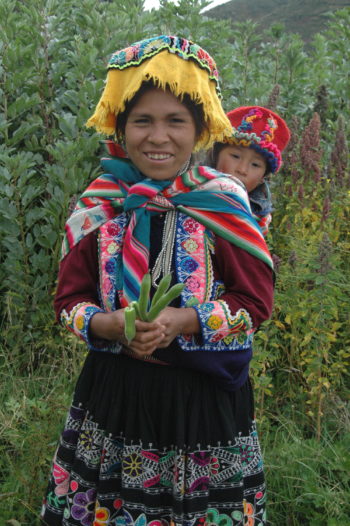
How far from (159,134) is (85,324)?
55cm

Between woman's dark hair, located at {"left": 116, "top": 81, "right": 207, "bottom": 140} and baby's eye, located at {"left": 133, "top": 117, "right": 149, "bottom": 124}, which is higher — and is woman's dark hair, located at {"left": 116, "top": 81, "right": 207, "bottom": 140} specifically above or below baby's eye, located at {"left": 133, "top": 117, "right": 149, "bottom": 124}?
above

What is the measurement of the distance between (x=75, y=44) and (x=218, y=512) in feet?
9.79

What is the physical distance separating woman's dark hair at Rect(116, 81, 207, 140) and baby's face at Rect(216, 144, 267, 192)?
2.61ft

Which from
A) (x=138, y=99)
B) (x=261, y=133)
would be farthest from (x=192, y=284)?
(x=261, y=133)

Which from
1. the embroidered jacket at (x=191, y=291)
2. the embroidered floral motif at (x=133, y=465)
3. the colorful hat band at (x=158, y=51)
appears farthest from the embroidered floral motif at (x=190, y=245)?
the embroidered floral motif at (x=133, y=465)

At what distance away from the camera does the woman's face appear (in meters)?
1.55

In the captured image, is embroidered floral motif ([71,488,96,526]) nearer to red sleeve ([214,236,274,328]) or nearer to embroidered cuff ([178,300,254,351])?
embroidered cuff ([178,300,254,351])

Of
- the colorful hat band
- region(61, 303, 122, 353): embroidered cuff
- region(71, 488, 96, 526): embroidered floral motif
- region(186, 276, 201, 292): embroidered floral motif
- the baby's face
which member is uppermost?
the colorful hat band

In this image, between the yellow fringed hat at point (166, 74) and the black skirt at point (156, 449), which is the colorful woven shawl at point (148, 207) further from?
the black skirt at point (156, 449)

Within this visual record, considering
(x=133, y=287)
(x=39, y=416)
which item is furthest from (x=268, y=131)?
(x=39, y=416)

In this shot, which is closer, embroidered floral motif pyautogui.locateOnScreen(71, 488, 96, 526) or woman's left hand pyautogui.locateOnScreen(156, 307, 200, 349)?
woman's left hand pyautogui.locateOnScreen(156, 307, 200, 349)

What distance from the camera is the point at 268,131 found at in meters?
2.52

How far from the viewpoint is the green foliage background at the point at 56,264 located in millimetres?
2428

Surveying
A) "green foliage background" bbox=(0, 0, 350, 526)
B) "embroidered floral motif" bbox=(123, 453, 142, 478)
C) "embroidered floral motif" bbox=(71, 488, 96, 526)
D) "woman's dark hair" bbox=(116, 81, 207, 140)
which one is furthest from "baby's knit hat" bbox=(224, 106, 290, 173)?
"embroidered floral motif" bbox=(71, 488, 96, 526)
